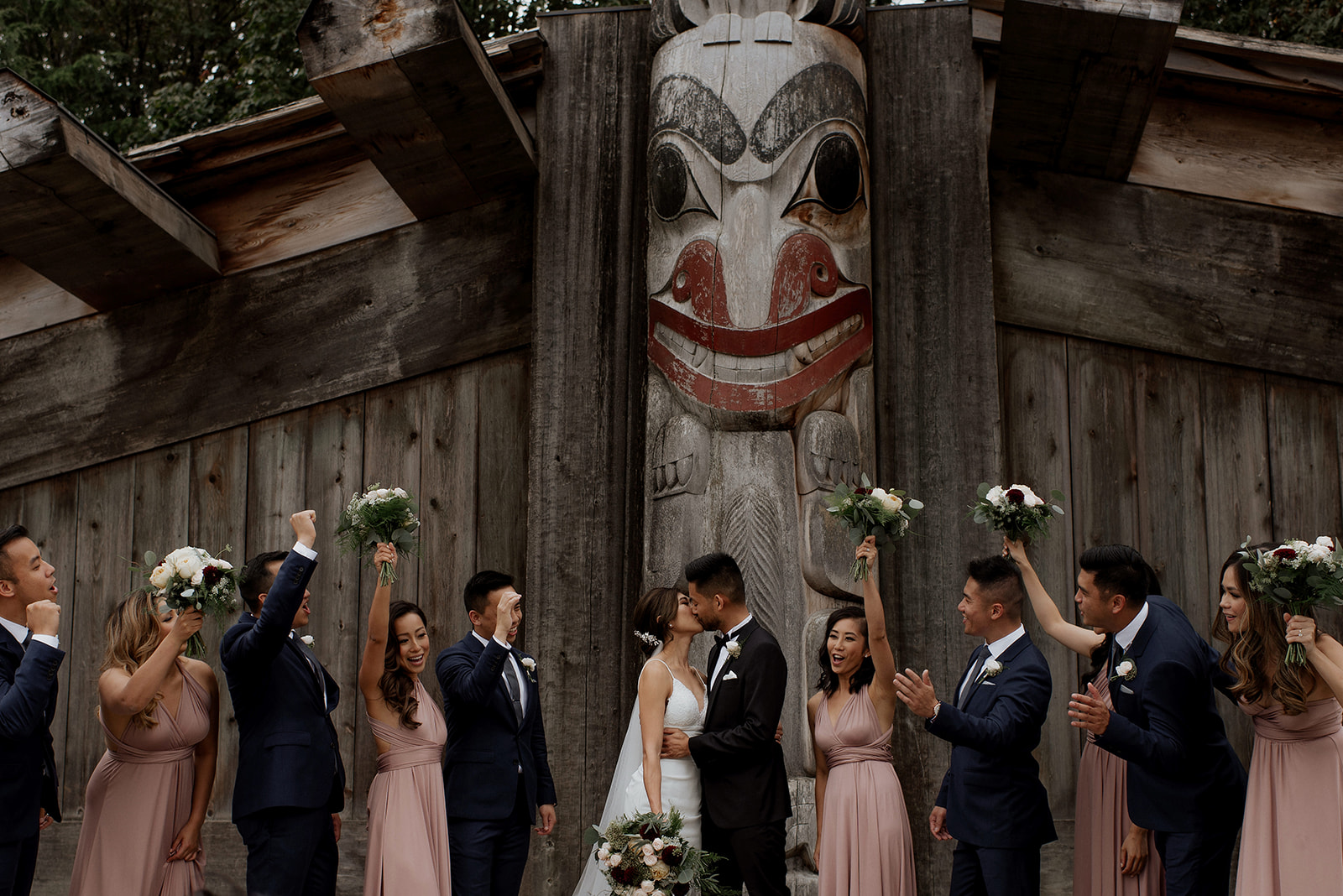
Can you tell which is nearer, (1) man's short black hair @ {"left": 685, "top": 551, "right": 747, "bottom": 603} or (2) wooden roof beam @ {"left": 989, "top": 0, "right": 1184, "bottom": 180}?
(1) man's short black hair @ {"left": 685, "top": 551, "right": 747, "bottom": 603}

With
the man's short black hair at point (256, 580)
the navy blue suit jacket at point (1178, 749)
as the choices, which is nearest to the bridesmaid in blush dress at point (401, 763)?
the man's short black hair at point (256, 580)

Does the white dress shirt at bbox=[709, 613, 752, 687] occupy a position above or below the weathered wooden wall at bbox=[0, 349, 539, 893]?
below

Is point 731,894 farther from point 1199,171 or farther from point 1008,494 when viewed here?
point 1199,171

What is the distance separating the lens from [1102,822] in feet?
16.7

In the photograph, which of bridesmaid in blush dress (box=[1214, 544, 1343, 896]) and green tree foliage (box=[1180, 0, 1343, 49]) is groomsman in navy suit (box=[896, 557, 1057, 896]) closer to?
bridesmaid in blush dress (box=[1214, 544, 1343, 896])

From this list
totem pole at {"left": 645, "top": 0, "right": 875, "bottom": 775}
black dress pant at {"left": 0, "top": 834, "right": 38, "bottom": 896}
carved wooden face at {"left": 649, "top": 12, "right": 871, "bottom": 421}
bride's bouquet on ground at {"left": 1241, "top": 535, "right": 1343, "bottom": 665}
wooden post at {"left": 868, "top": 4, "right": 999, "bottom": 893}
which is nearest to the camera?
bride's bouquet on ground at {"left": 1241, "top": 535, "right": 1343, "bottom": 665}

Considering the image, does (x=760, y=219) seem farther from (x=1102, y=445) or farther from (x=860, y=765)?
(x=860, y=765)

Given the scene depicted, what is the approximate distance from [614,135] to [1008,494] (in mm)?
3025

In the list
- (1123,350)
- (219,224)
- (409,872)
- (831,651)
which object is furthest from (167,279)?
(1123,350)

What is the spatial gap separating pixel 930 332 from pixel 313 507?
11.0 feet

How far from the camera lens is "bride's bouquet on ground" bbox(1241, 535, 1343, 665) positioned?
4168 mm

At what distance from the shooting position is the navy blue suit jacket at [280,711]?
15.1ft

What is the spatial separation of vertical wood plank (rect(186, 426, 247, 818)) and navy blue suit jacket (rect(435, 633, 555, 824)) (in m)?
2.13

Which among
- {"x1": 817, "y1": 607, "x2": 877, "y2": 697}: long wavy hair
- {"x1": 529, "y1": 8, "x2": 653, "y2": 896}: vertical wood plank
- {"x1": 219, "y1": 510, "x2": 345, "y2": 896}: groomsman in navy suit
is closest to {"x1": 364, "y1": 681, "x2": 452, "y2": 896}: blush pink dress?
{"x1": 219, "y1": 510, "x2": 345, "y2": 896}: groomsman in navy suit
